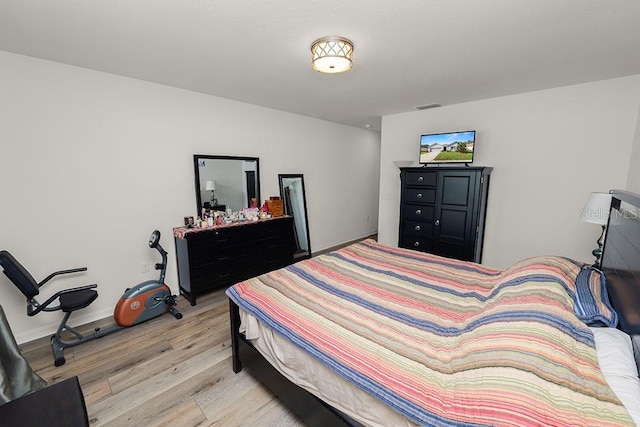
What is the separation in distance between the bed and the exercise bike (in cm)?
126

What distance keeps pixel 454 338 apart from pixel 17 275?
9.99 feet

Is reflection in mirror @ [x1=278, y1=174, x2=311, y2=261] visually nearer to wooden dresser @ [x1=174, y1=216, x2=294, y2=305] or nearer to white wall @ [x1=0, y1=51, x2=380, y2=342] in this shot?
wooden dresser @ [x1=174, y1=216, x2=294, y2=305]

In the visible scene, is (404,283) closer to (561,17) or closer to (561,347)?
(561,347)

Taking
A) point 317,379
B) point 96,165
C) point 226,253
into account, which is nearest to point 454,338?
point 317,379

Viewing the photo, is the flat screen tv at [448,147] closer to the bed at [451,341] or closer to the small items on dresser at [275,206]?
the bed at [451,341]

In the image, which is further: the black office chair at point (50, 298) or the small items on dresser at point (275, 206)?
the small items on dresser at point (275, 206)

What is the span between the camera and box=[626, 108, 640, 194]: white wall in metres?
2.28

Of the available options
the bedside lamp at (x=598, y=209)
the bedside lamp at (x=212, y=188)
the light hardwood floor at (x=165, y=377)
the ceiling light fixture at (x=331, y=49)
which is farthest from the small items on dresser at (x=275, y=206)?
the bedside lamp at (x=598, y=209)

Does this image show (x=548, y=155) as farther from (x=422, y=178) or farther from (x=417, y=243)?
(x=417, y=243)

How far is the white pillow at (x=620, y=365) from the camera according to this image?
0.86 meters

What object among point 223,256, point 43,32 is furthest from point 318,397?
point 43,32

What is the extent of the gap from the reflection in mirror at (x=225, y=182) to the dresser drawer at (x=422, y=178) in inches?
85.8

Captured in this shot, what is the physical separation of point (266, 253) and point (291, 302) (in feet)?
6.74

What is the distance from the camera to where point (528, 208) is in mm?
3176
